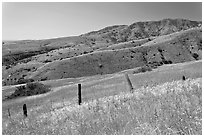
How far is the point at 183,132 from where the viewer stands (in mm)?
7258

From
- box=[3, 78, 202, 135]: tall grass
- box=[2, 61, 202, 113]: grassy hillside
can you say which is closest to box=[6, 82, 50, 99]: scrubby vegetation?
box=[2, 61, 202, 113]: grassy hillside

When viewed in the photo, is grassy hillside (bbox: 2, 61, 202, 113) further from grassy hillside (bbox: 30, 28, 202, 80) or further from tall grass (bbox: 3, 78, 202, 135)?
grassy hillside (bbox: 30, 28, 202, 80)

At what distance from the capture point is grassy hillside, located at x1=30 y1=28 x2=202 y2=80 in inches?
2579

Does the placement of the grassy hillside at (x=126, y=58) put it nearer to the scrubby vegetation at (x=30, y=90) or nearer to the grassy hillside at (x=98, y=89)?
the scrubby vegetation at (x=30, y=90)

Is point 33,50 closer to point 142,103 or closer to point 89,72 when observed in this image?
point 89,72

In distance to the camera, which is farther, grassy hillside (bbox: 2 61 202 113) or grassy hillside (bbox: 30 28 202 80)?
grassy hillside (bbox: 30 28 202 80)

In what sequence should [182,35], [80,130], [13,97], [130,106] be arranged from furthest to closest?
[182,35] → [13,97] → [130,106] → [80,130]

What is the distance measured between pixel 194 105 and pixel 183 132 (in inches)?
93.8

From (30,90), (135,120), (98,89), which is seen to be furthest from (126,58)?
(135,120)

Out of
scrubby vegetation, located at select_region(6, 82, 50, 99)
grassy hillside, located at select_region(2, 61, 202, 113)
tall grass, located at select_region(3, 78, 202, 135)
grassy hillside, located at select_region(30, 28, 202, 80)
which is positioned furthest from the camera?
grassy hillside, located at select_region(30, 28, 202, 80)

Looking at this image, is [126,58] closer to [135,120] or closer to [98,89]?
[98,89]

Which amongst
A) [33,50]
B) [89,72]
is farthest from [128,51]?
[33,50]

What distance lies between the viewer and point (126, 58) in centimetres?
7412

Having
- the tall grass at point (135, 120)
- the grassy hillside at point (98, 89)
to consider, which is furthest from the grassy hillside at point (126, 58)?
the tall grass at point (135, 120)
